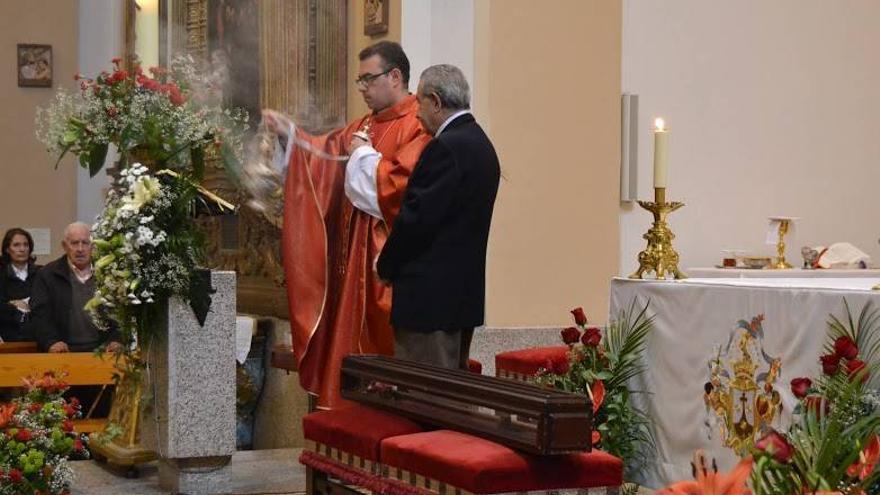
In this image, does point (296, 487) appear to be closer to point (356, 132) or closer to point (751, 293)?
point (356, 132)

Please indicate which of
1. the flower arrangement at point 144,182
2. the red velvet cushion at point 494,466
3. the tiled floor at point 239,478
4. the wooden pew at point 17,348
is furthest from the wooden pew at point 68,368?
the red velvet cushion at point 494,466

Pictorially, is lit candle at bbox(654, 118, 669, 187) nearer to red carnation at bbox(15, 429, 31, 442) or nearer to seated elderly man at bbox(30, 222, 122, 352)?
red carnation at bbox(15, 429, 31, 442)

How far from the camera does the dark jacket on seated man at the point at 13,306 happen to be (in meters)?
11.0

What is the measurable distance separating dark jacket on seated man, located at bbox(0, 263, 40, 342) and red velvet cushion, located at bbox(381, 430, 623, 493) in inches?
264

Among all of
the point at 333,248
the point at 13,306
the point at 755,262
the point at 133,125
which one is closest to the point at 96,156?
the point at 133,125

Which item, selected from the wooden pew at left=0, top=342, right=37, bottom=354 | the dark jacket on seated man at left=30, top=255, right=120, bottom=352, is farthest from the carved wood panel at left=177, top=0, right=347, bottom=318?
the wooden pew at left=0, top=342, right=37, bottom=354

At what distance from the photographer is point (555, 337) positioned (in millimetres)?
8562

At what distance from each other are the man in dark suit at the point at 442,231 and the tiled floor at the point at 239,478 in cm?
137

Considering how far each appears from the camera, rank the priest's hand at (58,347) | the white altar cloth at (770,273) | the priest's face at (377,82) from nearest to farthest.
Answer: the priest's face at (377,82) < the white altar cloth at (770,273) < the priest's hand at (58,347)

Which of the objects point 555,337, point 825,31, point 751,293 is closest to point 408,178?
point 751,293

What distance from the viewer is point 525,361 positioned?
6.89 metres

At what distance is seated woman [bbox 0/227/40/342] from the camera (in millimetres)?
11070

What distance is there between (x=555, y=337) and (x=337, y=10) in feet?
7.54

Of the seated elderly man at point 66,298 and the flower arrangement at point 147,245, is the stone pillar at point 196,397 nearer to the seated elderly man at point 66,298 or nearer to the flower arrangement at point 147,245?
the flower arrangement at point 147,245
